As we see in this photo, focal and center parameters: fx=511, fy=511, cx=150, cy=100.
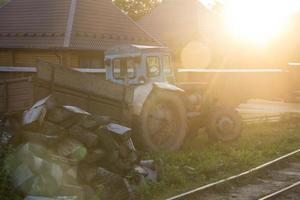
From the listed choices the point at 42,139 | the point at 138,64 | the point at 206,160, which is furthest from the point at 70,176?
the point at 138,64

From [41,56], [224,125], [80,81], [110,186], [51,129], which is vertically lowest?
[110,186]

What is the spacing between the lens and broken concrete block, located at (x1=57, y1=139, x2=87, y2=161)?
26.8ft

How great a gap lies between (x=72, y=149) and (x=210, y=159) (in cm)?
406

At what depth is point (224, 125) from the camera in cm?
1346

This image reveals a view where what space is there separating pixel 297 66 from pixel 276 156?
20.4 meters

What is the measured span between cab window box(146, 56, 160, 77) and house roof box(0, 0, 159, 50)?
30.5 ft

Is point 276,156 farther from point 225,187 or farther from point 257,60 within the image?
point 257,60

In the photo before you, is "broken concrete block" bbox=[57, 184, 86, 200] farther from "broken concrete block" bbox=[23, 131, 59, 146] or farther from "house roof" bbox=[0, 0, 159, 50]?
"house roof" bbox=[0, 0, 159, 50]

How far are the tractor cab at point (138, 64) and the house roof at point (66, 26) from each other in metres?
8.72

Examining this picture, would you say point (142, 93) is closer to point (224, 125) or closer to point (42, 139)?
point (224, 125)

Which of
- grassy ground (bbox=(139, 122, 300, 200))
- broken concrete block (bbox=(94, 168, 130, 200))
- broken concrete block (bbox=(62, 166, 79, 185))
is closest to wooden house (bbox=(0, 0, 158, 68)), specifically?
grassy ground (bbox=(139, 122, 300, 200))

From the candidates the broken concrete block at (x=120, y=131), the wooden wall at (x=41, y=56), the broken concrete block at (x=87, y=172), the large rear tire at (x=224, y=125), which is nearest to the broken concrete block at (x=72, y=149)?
the broken concrete block at (x=87, y=172)

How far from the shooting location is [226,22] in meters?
40.4

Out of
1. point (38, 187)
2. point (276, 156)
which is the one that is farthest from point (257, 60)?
point (38, 187)
